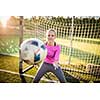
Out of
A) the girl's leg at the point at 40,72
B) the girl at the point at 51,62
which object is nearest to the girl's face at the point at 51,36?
the girl at the point at 51,62

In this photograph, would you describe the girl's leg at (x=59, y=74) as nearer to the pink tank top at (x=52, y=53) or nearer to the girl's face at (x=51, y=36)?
the pink tank top at (x=52, y=53)

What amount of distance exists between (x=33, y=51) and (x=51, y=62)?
0.16 m

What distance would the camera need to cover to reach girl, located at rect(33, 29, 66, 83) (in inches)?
70.8

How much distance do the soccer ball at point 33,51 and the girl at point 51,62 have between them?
0.04m

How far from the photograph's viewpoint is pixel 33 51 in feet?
5.88

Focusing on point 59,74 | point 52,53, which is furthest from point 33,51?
point 59,74

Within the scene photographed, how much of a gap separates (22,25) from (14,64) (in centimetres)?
29

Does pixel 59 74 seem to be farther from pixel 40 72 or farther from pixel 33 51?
pixel 33 51

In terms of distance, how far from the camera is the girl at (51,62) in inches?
70.8

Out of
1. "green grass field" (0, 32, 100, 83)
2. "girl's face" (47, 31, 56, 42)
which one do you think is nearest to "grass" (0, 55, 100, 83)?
"green grass field" (0, 32, 100, 83)

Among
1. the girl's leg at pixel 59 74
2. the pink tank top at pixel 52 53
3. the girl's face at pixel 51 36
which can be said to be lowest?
the girl's leg at pixel 59 74
